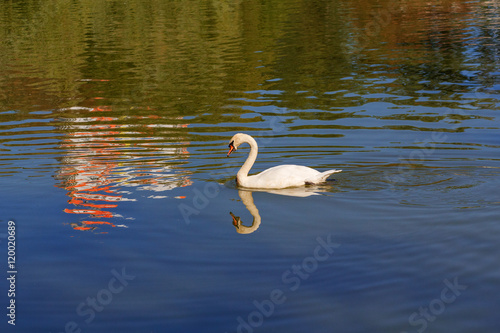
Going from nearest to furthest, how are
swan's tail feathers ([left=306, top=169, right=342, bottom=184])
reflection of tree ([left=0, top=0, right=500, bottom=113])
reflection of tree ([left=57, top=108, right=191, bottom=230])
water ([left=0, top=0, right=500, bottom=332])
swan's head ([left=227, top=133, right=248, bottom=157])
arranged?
water ([left=0, top=0, right=500, bottom=332]) < reflection of tree ([left=57, top=108, right=191, bottom=230]) < swan's tail feathers ([left=306, top=169, right=342, bottom=184]) < swan's head ([left=227, top=133, right=248, bottom=157]) < reflection of tree ([left=0, top=0, right=500, bottom=113])

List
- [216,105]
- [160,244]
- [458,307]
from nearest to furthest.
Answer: [458,307] → [160,244] → [216,105]

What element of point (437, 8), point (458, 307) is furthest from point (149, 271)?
point (437, 8)

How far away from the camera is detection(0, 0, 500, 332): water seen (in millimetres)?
8359

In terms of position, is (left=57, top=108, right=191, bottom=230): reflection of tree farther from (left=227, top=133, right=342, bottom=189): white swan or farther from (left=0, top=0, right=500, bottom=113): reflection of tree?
(left=0, top=0, right=500, bottom=113): reflection of tree

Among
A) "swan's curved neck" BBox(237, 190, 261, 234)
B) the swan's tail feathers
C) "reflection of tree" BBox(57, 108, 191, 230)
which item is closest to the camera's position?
"swan's curved neck" BBox(237, 190, 261, 234)

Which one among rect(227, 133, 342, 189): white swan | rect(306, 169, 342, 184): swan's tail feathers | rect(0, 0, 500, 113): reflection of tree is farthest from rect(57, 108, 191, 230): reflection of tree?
rect(0, 0, 500, 113): reflection of tree

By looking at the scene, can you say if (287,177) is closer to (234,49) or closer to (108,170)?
(108,170)

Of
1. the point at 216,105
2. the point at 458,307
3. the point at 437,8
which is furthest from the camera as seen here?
the point at 437,8

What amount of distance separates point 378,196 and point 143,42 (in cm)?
2608

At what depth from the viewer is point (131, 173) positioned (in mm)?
13453

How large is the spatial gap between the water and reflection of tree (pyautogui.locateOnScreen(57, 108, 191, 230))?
0.06m

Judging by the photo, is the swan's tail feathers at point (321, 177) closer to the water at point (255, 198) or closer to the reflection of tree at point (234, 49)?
the water at point (255, 198)

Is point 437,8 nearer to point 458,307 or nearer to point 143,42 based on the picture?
point 143,42

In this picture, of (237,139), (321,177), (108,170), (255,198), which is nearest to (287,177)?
(321,177)
